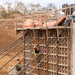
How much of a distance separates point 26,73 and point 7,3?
167 ft

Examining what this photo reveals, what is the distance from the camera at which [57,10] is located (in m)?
18.3

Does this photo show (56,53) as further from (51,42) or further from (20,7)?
(20,7)

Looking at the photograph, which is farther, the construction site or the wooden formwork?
the wooden formwork

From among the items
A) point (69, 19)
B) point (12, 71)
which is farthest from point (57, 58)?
point (12, 71)

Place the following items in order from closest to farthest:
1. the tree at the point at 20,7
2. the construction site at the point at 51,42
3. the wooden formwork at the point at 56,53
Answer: the construction site at the point at 51,42, the wooden formwork at the point at 56,53, the tree at the point at 20,7

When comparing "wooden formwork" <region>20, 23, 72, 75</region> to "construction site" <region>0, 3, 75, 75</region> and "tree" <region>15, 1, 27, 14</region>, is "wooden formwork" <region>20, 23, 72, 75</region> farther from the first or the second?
"tree" <region>15, 1, 27, 14</region>

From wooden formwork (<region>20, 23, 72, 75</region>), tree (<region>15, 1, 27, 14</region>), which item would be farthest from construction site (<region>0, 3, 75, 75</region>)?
tree (<region>15, 1, 27, 14</region>)

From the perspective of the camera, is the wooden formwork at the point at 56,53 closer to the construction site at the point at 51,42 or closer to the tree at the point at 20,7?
the construction site at the point at 51,42

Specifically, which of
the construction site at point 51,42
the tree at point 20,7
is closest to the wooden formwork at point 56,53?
the construction site at point 51,42

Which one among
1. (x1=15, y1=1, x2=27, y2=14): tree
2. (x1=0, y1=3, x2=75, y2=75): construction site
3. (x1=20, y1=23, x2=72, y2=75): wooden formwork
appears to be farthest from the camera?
(x1=15, y1=1, x2=27, y2=14): tree

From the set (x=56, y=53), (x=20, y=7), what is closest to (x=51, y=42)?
(x=56, y=53)

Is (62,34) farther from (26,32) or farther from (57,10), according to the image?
(26,32)

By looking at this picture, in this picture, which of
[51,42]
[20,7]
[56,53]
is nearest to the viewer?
[56,53]

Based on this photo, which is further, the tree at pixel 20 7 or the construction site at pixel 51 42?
the tree at pixel 20 7
